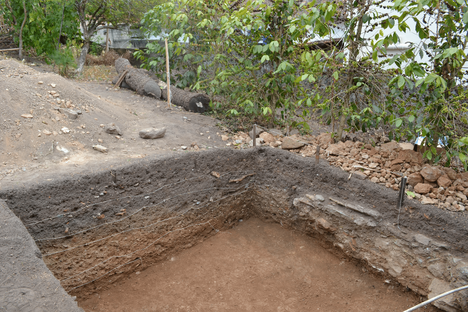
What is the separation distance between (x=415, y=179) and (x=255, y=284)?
7.45ft

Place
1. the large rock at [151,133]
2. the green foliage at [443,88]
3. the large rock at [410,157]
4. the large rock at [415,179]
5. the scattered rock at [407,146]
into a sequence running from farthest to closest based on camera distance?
the large rock at [151,133] → the scattered rock at [407,146] → the large rock at [410,157] → the large rock at [415,179] → the green foliage at [443,88]

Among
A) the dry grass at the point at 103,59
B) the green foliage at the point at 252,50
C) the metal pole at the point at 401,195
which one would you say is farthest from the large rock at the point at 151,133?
the dry grass at the point at 103,59

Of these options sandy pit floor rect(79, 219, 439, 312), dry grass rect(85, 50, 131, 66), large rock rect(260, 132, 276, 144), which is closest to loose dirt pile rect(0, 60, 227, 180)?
large rock rect(260, 132, 276, 144)

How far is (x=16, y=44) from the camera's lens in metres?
8.66

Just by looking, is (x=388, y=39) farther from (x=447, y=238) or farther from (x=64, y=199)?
(x=64, y=199)

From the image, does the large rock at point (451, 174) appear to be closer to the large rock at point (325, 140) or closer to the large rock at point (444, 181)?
the large rock at point (444, 181)

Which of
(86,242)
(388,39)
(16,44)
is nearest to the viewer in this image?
(388,39)

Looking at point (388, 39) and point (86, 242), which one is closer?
point (388, 39)

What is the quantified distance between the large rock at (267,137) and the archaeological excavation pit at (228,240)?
27cm

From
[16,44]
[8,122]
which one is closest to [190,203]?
[8,122]

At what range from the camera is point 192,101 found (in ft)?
20.9

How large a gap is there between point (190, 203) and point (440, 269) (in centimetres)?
305

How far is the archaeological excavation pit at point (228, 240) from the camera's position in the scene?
11.0 feet

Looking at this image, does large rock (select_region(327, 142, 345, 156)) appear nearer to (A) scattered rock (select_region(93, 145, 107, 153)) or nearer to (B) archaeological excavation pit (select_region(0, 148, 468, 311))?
(B) archaeological excavation pit (select_region(0, 148, 468, 311))
